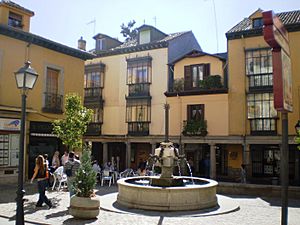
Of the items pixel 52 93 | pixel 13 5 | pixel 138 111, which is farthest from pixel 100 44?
pixel 13 5

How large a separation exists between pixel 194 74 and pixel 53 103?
1152cm

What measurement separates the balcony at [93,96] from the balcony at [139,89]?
3126 millimetres

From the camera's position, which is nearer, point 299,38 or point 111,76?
point 299,38

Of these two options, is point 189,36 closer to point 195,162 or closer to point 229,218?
point 195,162

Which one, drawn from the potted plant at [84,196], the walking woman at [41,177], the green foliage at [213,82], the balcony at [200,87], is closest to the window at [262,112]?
the balcony at [200,87]

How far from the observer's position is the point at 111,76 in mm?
29719

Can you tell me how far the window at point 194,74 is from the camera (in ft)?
83.9

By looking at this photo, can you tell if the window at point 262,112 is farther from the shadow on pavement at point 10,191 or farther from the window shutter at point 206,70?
the shadow on pavement at point 10,191

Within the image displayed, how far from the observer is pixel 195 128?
24.4 m

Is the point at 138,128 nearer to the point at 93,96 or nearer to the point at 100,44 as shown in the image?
the point at 93,96

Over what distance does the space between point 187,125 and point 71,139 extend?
37.6 feet

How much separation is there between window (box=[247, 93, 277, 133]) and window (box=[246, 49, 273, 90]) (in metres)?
0.77

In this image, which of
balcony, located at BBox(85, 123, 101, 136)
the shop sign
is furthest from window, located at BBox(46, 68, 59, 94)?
balcony, located at BBox(85, 123, 101, 136)

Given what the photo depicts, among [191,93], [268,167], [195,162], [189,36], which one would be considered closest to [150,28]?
[189,36]
